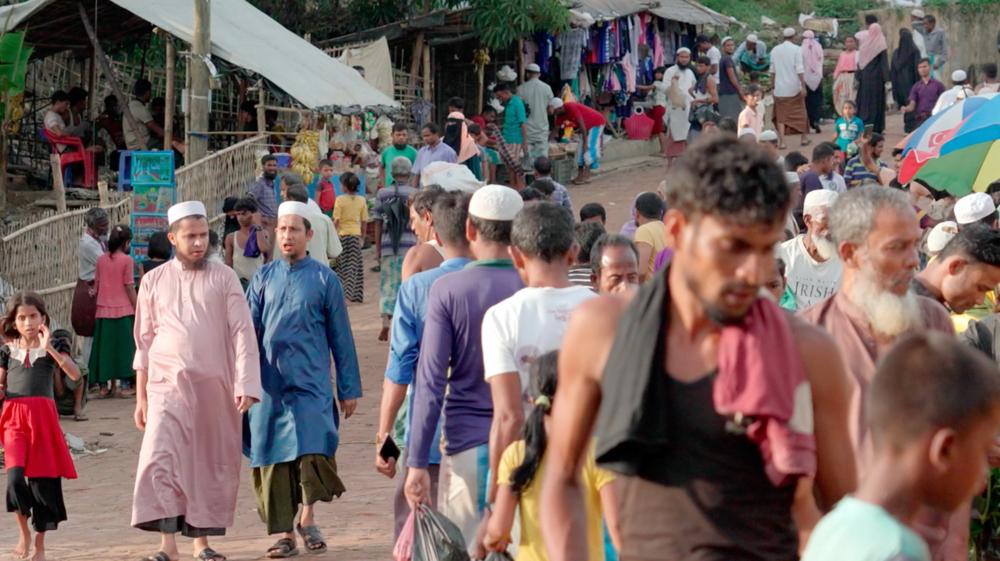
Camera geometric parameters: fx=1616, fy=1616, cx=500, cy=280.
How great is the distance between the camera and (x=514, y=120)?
76.3ft

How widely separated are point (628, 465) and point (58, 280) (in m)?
12.6

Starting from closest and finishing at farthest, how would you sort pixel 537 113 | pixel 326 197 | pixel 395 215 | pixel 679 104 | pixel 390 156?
pixel 395 215 → pixel 326 197 → pixel 390 156 → pixel 537 113 → pixel 679 104

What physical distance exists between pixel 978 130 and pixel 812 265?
510 centimetres

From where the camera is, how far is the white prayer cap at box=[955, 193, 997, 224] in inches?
394

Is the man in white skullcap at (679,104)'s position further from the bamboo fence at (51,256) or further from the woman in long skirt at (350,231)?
the bamboo fence at (51,256)

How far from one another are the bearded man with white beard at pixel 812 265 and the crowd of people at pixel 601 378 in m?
0.02

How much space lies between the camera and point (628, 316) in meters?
3.28

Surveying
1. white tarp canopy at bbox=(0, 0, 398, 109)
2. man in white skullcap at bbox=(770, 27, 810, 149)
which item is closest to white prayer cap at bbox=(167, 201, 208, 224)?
white tarp canopy at bbox=(0, 0, 398, 109)

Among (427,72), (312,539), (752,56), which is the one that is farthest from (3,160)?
(752,56)

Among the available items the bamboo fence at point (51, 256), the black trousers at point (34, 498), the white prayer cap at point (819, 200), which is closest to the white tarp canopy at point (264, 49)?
the bamboo fence at point (51, 256)

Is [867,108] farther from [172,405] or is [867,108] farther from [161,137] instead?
[172,405]

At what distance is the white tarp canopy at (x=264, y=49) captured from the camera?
18031mm

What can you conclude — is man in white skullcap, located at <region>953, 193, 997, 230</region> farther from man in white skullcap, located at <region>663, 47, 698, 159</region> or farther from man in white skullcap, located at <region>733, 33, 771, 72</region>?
man in white skullcap, located at <region>733, 33, 771, 72</region>

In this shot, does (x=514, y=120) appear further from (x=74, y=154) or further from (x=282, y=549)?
(x=282, y=549)
